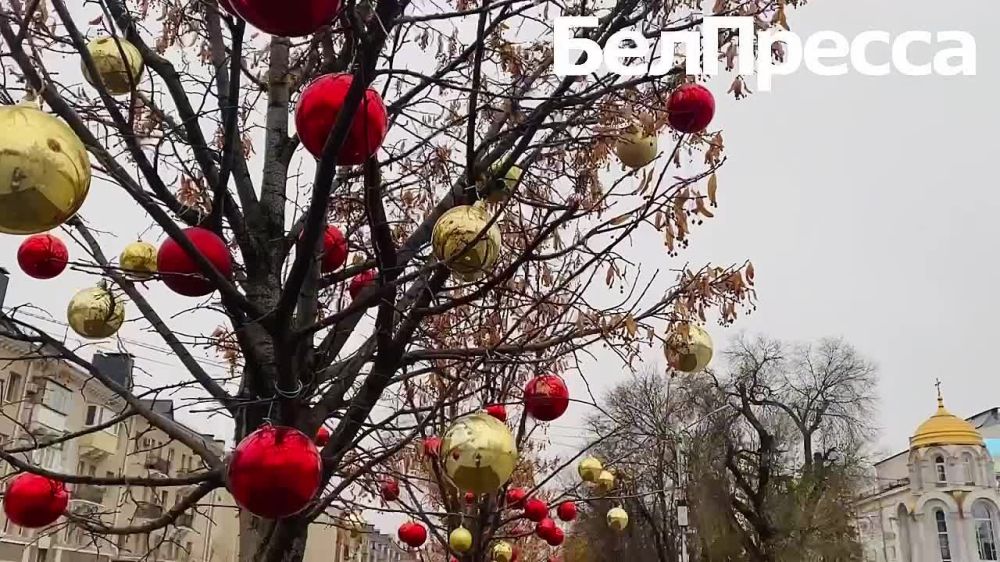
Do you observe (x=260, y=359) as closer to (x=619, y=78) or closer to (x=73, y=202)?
(x=73, y=202)

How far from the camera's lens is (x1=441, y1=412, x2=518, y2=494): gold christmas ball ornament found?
9.66 feet

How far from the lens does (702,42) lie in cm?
395

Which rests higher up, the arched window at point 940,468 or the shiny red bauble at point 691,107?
the arched window at point 940,468

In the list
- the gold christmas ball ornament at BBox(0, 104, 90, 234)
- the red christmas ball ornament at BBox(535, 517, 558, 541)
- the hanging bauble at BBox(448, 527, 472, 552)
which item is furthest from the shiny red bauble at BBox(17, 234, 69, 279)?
the red christmas ball ornament at BBox(535, 517, 558, 541)

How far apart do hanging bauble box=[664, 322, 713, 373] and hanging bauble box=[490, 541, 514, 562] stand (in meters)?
5.59

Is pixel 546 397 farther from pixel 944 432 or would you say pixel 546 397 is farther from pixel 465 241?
pixel 944 432

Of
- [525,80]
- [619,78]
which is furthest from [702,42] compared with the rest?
[525,80]

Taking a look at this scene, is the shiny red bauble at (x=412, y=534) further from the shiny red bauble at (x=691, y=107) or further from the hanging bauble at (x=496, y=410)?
the shiny red bauble at (x=691, y=107)

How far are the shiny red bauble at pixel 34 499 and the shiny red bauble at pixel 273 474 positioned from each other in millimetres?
1402

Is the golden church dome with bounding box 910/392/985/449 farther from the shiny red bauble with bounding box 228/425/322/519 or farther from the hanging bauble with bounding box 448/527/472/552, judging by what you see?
the shiny red bauble with bounding box 228/425/322/519

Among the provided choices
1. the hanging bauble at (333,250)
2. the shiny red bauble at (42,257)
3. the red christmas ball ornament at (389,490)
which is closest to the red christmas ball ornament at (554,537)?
the red christmas ball ornament at (389,490)

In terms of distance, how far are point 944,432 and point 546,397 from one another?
4278 centimetres

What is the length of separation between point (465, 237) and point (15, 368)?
22.2 m

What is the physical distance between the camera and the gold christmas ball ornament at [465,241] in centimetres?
297
